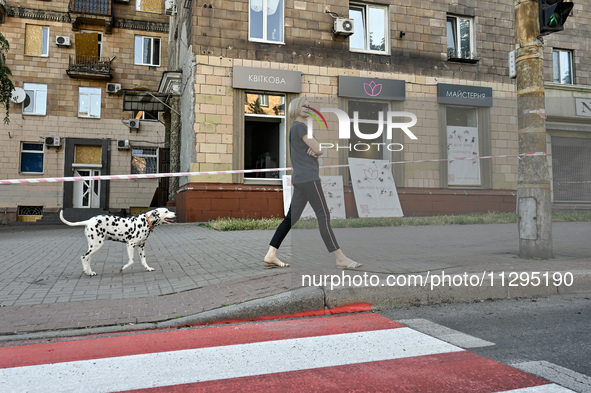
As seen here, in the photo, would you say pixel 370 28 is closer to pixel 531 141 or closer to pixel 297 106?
pixel 531 141

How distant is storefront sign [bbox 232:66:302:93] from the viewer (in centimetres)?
1360

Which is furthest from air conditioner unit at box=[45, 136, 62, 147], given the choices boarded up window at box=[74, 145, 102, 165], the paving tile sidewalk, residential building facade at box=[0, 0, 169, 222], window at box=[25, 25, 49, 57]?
the paving tile sidewalk

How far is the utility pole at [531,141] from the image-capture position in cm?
608

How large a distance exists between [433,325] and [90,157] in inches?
938

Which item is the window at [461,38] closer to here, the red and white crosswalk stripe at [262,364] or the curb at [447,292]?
the curb at [447,292]

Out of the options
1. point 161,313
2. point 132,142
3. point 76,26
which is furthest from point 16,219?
point 161,313

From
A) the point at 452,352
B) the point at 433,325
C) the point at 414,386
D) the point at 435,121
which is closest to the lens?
the point at 414,386

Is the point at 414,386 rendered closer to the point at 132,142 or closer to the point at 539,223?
the point at 539,223

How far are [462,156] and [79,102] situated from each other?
2265 centimetres

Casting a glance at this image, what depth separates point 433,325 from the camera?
383 cm

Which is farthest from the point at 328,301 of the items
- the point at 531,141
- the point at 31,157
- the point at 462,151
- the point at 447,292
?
the point at 31,157

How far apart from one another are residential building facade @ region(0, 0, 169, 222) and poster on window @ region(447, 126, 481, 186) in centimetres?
1970

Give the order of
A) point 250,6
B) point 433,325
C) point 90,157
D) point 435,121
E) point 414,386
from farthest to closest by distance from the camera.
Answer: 1. point 90,157
2. point 250,6
3. point 435,121
4. point 433,325
5. point 414,386

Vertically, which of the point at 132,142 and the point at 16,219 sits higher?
the point at 132,142
